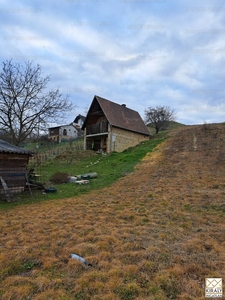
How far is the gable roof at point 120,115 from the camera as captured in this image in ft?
71.2

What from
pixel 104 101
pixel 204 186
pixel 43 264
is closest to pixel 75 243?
pixel 43 264

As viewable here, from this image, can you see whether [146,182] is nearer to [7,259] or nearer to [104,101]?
[7,259]

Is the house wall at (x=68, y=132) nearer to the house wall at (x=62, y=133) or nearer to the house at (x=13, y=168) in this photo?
the house wall at (x=62, y=133)

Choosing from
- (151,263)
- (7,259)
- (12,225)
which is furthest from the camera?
(12,225)

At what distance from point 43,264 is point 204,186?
7392mm

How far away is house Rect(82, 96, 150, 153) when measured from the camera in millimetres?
21506

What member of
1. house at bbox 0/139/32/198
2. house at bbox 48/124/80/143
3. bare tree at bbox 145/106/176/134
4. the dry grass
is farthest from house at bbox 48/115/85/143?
the dry grass

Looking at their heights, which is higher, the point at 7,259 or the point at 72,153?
the point at 72,153

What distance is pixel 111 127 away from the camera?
69.3 ft

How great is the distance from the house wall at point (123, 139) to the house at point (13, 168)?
12394 millimetres

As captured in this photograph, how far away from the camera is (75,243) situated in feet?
13.3

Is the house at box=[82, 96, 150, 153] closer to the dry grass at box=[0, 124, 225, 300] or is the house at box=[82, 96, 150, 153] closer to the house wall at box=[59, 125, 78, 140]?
the dry grass at box=[0, 124, 225, 300]

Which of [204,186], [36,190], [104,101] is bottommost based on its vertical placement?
[36,190]

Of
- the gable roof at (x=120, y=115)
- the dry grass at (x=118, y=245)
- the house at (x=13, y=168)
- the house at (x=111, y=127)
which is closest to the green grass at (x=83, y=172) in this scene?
the house at (x=13, y=168)
